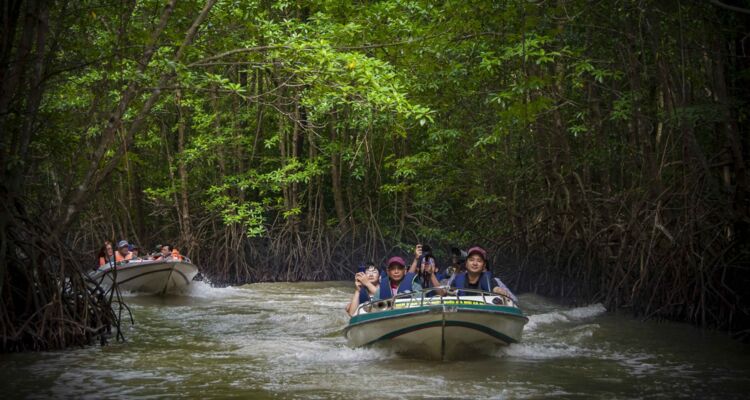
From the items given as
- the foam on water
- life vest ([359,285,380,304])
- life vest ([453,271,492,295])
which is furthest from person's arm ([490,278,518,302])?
the foam on water

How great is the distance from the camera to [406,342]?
31.1 ft

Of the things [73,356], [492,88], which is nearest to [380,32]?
[492,88]

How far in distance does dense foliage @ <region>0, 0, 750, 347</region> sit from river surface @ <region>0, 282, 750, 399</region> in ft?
3.11

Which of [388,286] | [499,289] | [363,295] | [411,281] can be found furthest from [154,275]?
[499,289]

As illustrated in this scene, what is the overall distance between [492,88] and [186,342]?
9.55 m

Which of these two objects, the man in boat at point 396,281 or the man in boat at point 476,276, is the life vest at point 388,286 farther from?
the man in boat at point 476,276

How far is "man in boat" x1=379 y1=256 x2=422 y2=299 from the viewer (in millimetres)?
10320

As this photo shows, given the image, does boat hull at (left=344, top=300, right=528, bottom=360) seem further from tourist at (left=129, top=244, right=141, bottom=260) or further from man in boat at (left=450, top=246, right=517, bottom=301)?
tourist at (left=129, top=244, right=141, bottom=260)

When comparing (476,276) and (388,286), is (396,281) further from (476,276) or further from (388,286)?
(476,276)

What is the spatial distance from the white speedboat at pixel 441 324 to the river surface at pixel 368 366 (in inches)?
7.2

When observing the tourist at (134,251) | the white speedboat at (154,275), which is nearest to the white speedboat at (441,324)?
the white speedboat at (154,275)

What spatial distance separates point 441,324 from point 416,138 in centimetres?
1498

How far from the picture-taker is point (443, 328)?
920 cm

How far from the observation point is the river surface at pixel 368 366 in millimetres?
Result: 7844
